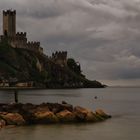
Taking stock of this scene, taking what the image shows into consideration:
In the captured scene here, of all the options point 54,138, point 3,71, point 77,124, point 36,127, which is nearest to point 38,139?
point 54,138

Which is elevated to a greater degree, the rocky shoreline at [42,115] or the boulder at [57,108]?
the boulder at [57,108]

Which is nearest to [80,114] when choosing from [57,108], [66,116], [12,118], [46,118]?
[66,116]

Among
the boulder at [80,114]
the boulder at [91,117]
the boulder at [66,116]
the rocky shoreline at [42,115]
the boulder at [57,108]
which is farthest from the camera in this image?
the boulder at [91,117]

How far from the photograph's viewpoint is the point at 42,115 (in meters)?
47.3

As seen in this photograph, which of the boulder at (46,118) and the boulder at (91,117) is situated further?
the boulder at (91,117)

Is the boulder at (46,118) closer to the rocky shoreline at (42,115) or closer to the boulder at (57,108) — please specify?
the rocky shoreline at (42,115)

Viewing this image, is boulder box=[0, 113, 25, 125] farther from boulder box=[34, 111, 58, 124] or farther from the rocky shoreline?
boulder box=[34, 111, 58, 124]

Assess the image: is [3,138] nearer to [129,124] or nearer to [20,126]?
[20,126]

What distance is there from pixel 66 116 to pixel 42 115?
2.66m

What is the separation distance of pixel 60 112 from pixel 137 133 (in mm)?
10002

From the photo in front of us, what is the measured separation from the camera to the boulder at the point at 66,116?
47716 millimetres

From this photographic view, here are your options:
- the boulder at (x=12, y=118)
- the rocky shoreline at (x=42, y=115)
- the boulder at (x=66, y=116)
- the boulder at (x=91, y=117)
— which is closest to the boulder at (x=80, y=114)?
the rocky shoreline at (x=42, y=115)

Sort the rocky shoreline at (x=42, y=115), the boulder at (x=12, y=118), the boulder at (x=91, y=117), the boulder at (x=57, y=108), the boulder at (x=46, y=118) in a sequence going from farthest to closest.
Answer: the boulder at (x=91, y=117) → the boulder at (x=57, y=108) → the boulder at (x=46, y=118) → the rocky shoreline at (x=42, y=115) → the boulder at (x=12, y=118)

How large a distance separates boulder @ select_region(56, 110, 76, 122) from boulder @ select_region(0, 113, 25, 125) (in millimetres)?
4287
